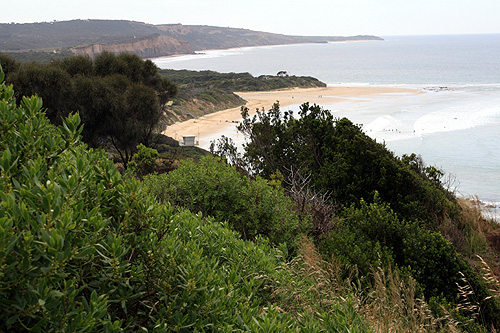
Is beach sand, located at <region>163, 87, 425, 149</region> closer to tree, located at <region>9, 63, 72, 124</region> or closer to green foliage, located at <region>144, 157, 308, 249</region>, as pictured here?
tree, located at <region>9, 63, 72, 124</region>

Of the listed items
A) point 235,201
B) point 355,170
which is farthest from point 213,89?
point 235,201

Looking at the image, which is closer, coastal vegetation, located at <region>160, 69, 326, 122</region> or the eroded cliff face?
coastal vegetation, located at <region>160, 69, 326, 122</region>

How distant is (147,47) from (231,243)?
129429 millimetres

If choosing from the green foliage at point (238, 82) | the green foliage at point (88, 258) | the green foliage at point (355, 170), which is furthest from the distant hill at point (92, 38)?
the green foliage at point (88, 258)

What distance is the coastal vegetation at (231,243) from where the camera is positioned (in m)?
1.63

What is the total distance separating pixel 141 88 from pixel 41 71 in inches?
137

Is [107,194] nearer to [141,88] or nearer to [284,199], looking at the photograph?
[284,199]

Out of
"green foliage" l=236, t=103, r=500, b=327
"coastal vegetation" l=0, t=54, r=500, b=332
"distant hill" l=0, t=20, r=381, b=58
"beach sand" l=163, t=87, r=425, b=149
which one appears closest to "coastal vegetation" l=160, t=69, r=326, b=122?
"beach sand" l=163, t=87, r=425, b=149

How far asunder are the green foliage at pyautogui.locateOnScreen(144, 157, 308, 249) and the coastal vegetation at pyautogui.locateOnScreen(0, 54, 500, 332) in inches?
0.8

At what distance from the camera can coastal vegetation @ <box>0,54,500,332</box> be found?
64.0 inches

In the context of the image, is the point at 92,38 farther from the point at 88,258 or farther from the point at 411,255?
the point at 88,258

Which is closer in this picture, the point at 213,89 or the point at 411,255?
the point at 411,255

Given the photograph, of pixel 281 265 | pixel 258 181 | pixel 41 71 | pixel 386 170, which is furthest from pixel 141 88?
pixel 281 265

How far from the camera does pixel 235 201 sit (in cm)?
531
